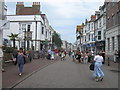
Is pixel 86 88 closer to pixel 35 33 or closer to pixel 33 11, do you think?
pixel 35 33

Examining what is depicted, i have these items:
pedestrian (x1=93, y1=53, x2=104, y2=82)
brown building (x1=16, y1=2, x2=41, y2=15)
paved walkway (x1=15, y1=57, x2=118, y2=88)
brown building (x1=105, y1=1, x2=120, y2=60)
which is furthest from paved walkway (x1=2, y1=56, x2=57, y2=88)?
brown building (x1=16, y1=2, x2=41, y2=15)

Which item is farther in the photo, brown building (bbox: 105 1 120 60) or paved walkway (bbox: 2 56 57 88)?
brown building (bbox: 105 1 120 60)

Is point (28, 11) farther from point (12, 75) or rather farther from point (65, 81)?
point (65, 81)

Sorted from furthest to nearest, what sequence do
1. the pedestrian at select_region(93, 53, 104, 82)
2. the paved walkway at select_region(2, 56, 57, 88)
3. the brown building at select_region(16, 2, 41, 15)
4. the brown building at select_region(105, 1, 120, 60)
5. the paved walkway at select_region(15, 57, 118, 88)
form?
the brown building at select_region(16, 2, 41, 15), the brown building at select_region(105, 1, 120, 60), the pedestrian at select_region(93, 53, 104, 82), the paved walkway at select_region(2, 56, 57, 88), the paved walkway at select_region(15, 57, 118, 88)

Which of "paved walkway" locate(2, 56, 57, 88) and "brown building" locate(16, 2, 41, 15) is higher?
"brown building" locate(16, 2, 41, 15)

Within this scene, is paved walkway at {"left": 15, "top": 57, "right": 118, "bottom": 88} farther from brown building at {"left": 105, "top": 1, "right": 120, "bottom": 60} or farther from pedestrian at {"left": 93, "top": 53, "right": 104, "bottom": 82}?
brown building at {"left": 105, "top": 1, "right": 120, "bottom": 60}

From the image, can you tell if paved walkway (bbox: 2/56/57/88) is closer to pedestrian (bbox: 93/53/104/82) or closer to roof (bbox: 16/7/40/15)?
pedestrian (bbox: 93/53/104/82)

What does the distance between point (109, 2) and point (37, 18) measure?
44.5ft

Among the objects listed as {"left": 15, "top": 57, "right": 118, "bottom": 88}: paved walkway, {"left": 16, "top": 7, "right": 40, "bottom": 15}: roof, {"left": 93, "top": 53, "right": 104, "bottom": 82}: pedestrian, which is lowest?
{"left": 15, "top": 57, "right": 118, "bottom": 88}: paved walkway

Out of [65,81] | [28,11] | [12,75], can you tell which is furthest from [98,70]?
[28,11]

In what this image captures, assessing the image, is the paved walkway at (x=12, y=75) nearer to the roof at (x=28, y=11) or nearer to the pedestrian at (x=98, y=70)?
the pedestrian at (x=98, y=70)

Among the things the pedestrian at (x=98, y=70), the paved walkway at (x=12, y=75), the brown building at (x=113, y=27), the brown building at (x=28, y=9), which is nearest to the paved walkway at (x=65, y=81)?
the pedestrian at (x=98, y=70)

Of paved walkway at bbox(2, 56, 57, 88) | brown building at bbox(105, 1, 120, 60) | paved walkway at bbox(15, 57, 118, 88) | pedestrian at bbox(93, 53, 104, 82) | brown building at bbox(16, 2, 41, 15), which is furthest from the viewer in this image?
brown building at bbox(16, 2, 41, 15)

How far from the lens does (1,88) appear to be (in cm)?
755
